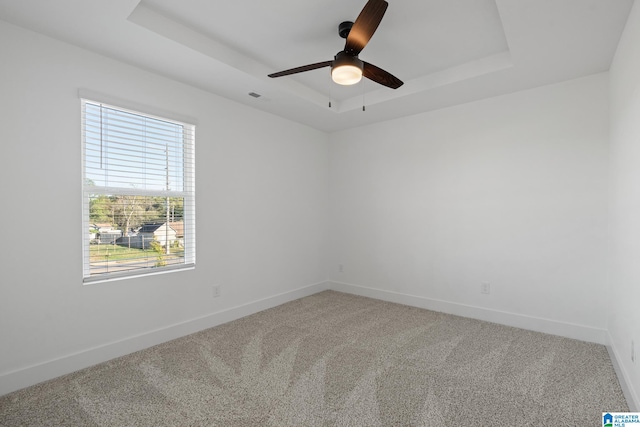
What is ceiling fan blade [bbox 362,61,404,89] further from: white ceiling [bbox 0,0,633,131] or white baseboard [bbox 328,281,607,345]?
white baseboard [bbox 328,281,607,345]

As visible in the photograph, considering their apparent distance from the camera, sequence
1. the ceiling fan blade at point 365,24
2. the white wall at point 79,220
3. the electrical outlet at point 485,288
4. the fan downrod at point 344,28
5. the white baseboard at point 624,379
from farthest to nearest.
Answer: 1. the electrical outlet at point 485,288
2. the fan downrod at point 344,28
3. the white wall at point 79,220
4. the white baseboard at point 624,379
5. the ceiling fan blade at point 365,24

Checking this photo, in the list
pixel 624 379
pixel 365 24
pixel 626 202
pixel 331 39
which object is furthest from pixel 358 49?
pixel 624 379

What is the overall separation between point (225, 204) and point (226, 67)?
4.54ft

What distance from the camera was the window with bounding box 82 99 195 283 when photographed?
2.59 m

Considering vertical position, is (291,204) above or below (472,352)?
above

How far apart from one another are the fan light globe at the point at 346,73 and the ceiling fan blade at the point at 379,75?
0.62 feet

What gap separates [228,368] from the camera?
2469 millimetres

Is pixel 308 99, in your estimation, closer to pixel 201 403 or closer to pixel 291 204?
pixel 291 204

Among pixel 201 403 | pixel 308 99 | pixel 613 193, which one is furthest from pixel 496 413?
pixel 308 99

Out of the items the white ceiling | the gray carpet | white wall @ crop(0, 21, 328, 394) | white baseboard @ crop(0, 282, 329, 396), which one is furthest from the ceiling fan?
white baseboard @ crop(0, 282, 329, 396)

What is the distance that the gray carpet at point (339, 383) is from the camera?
191 cm

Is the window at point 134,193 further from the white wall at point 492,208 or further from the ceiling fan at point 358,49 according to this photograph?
the white wall at point 492,208

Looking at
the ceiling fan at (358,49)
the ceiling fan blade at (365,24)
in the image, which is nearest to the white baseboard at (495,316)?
the ceiling fan at (358,49)

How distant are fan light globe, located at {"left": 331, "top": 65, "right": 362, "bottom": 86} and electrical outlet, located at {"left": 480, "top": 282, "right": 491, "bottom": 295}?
2630 mm
